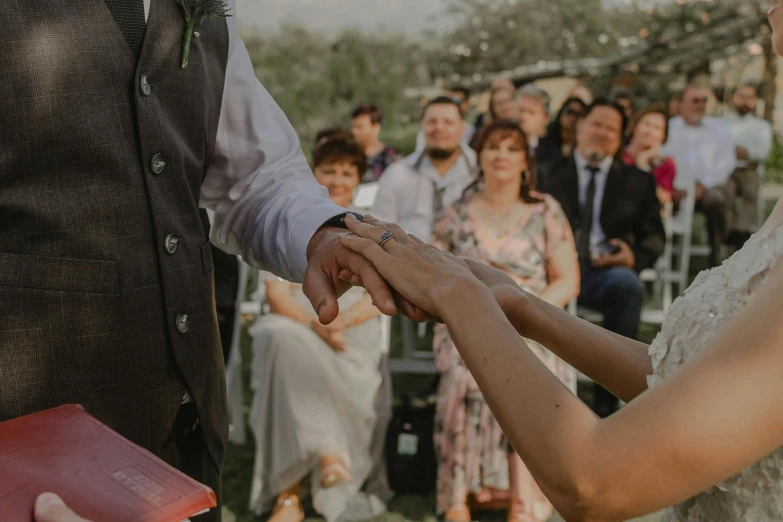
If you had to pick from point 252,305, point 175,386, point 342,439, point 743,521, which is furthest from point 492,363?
point 252,305

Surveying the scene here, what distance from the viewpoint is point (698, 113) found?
30.0ft

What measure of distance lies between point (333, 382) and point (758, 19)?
488 inches

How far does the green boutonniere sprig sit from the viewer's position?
1.70 meters

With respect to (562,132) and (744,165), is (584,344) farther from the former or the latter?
(744,165)

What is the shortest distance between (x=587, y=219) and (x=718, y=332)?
4.70 meters

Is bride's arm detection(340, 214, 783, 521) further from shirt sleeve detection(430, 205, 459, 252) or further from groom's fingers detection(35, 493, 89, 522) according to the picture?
shirt sleeve detection(430, 205, 459, 252)

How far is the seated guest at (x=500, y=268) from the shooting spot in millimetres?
4105

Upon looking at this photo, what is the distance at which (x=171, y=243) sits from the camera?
64.0 inches

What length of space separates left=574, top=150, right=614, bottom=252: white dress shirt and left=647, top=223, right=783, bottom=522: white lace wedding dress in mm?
4415

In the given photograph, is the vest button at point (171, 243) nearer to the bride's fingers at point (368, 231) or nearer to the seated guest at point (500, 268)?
the bride's fingers at point (368, 231)

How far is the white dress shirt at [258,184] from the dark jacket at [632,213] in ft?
13.3

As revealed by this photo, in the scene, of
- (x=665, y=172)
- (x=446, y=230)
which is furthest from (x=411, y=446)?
(x=665, y=172)

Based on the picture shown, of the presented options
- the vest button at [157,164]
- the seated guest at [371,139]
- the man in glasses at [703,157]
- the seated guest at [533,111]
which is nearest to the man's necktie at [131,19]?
the vest button at [157,164]

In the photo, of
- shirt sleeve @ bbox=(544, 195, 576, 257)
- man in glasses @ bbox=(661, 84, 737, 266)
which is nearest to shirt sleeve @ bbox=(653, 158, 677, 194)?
man in glasses @ bbox=(661, 84, 737, 266)
